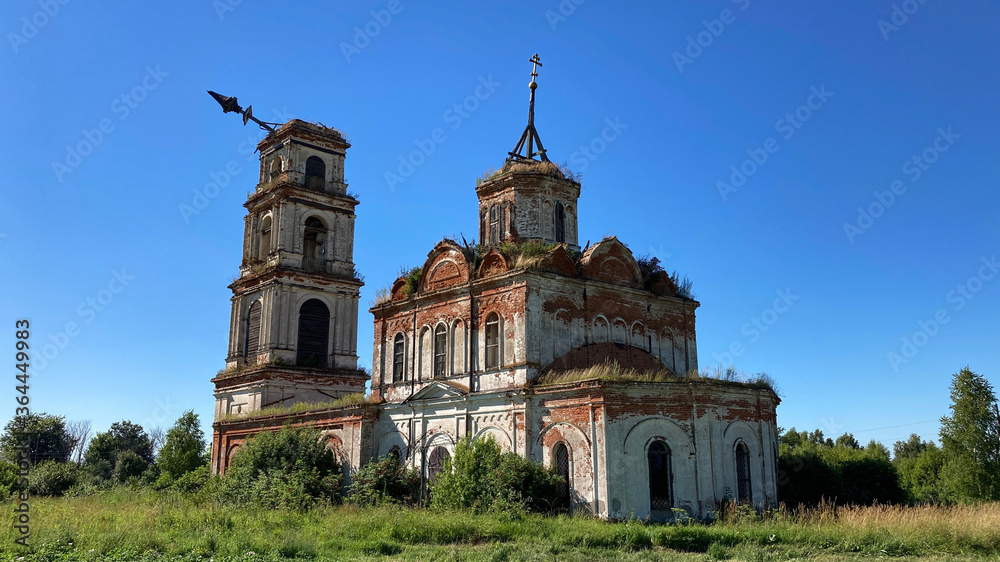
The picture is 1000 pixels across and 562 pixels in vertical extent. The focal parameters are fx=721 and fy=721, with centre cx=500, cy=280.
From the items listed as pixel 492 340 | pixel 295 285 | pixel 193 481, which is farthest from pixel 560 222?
pixel 193 481

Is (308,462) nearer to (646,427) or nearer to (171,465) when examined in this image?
(646,427)

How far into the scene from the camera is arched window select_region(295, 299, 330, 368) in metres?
36.5

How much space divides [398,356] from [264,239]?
16725 mm

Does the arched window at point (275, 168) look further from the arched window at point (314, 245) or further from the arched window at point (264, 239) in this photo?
the arched window at point (314, 245)

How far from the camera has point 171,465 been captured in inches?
1544

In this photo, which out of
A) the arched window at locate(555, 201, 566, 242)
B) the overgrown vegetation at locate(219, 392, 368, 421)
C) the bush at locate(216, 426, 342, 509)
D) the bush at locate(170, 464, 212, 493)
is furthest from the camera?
the bush at locate(170, 464, 212, 493)

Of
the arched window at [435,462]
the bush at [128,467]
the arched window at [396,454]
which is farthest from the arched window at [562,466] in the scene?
the bush at [128,467]

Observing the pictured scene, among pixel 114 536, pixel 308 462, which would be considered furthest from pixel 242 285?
pixel 114 536

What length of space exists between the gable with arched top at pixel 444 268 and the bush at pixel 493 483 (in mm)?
6313

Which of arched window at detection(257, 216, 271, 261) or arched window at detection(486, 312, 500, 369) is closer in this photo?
arched window at detection(486, 312, 500, 369)

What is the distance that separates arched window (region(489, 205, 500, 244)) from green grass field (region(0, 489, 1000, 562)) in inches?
448

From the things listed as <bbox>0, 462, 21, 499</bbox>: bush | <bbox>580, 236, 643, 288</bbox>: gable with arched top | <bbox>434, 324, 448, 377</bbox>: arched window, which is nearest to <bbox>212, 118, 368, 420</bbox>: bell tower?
<bbox>0, 462, 21, 499</bbox>: bush

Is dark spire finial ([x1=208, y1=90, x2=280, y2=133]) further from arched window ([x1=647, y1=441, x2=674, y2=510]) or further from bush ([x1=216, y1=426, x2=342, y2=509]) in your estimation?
arched window ([x1=647, y1=441, x2=674, y2=510])

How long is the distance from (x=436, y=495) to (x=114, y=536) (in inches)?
330
